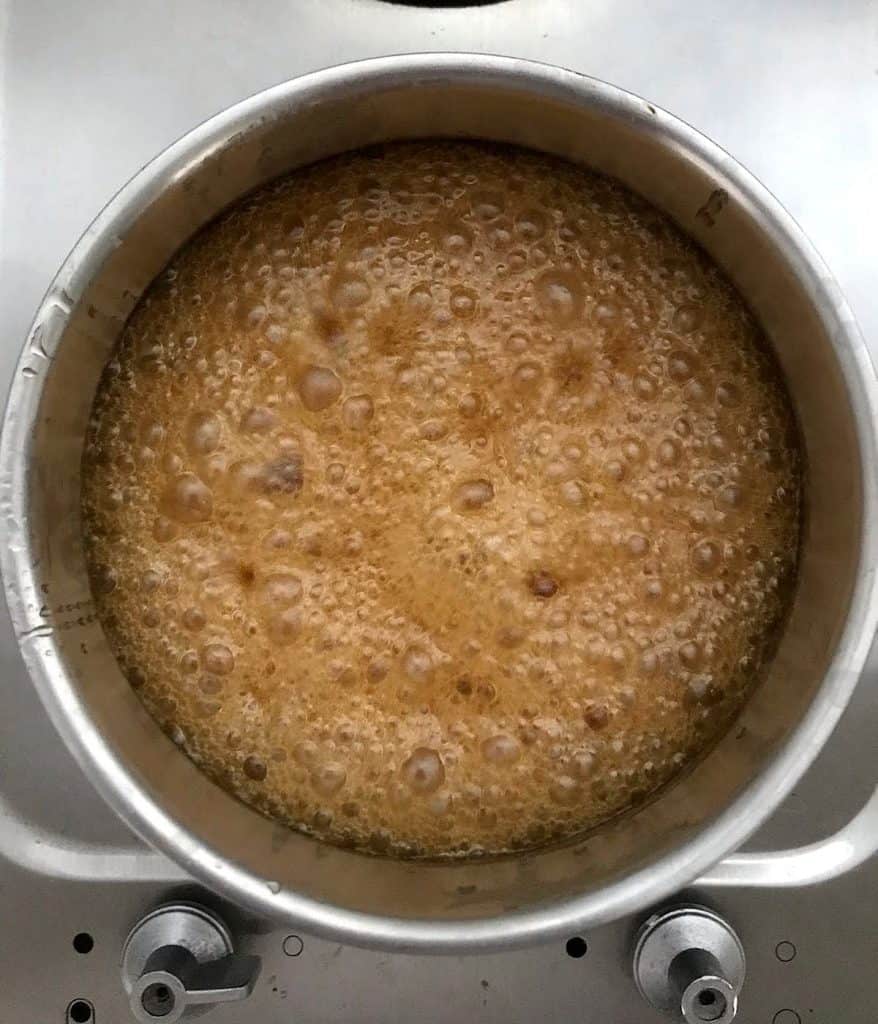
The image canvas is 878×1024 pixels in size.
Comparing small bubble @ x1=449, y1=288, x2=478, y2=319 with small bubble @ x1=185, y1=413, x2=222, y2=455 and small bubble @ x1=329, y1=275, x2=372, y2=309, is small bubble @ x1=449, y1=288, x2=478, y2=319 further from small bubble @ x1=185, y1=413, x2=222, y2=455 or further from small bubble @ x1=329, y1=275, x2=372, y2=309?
small bubble @ x1=185, y1=413, x2=222, y2=455

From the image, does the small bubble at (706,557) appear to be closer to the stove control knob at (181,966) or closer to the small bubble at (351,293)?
the small bubble at (351,293)

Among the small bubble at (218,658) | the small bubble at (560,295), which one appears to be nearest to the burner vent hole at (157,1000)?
the small bubble at (218,658)

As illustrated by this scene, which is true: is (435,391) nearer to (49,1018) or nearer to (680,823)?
(680,823)

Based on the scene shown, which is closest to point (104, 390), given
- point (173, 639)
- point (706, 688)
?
point (173, 639)

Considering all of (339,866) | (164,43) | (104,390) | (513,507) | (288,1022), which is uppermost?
(164,43)

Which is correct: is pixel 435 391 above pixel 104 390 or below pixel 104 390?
above
